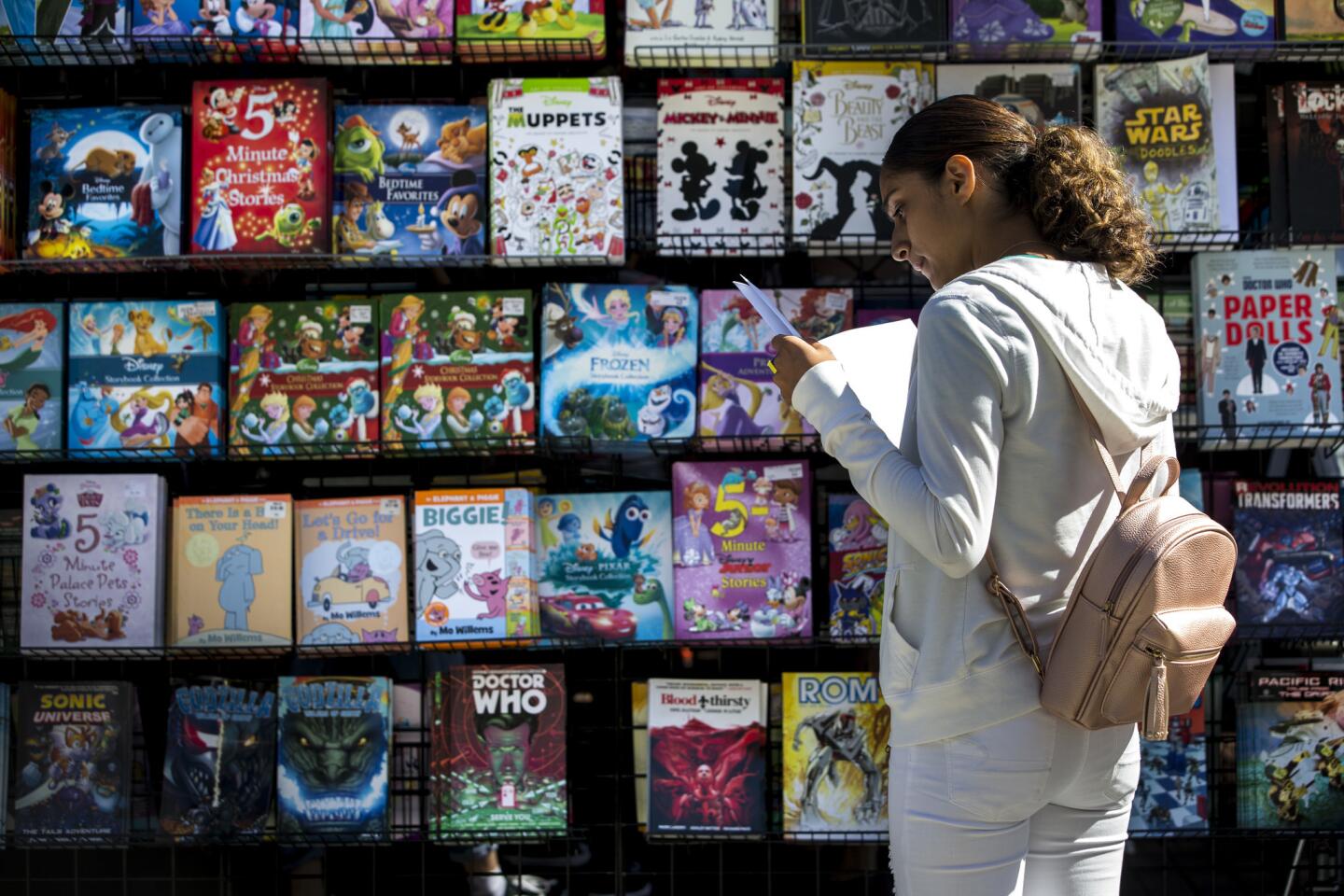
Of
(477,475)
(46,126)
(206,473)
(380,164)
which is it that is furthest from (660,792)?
(46,126)

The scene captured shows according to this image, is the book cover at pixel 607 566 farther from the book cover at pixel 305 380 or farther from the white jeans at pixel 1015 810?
the white jeans at pixel 1015 810

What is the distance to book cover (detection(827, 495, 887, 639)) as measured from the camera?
124 inches

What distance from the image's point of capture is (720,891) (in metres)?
3.28

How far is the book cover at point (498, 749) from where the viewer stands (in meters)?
3.12

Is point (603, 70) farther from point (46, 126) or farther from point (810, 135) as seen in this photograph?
point (46, 126)

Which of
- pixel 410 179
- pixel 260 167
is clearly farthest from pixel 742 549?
pixel 260 167

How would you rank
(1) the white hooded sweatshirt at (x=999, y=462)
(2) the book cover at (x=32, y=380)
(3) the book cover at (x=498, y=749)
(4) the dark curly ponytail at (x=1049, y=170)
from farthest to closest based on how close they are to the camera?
1. (2) the book cover at (x=32, y=380)
2. (3) the book cover at (x=498, y=749)
3. (4) the dark curly ponytail at (x=1049, y=170)
4. (1) the white hooded sweatshirt at (x=999, y=462)

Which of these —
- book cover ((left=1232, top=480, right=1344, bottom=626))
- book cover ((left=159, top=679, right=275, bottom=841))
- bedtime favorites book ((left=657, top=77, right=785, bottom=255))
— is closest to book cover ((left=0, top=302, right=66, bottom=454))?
book cover ((left=159, top=679, right=275, bottom=841))

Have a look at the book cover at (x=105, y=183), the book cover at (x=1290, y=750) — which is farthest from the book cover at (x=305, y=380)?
the book cover at (x=1290, y=750)

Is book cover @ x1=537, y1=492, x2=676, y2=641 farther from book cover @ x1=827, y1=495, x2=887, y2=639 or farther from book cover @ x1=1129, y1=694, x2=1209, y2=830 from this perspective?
book cover @ x1=1129, y1=694, x2=1209, y2=830

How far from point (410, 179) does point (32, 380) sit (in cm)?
98

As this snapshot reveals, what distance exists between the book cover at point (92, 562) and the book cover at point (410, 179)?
2.46 feet

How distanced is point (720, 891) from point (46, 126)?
234 centimetres

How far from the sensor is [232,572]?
10.4ft
